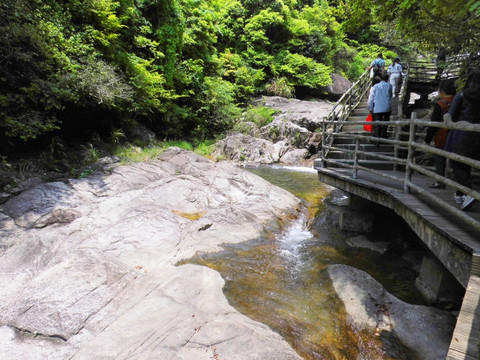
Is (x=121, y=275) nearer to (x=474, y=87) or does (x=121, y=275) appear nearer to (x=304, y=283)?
(x=304, y=283)

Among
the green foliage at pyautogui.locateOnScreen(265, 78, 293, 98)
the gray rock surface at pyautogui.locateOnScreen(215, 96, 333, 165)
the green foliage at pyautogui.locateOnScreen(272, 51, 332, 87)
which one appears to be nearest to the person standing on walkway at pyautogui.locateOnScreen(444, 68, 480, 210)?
the gray rock surface at pyautogui.locateOnScreen(215, 96, 333, 165)

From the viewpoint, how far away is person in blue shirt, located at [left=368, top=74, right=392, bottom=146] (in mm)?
7102

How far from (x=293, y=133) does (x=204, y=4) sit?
969 cm

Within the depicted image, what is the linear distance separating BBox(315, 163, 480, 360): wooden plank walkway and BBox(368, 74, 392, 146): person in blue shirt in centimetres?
199

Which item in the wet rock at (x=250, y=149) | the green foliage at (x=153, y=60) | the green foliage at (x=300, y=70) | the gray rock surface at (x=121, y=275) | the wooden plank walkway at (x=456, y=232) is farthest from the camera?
the green foliage at (x=300, y=70)

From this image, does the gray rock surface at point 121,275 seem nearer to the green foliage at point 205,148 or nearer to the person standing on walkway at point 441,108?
the person standing on walkway at point 441,108

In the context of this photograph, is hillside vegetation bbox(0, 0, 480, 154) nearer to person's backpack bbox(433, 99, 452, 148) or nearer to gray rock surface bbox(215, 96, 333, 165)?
person's backpack bbox(433, 99, 452, 148)

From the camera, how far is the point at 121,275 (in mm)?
Answer: 3975

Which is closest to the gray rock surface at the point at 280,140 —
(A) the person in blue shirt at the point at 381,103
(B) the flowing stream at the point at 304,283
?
(A) the person in blue shirt at the point at 381,103

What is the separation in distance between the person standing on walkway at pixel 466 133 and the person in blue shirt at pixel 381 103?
393cm

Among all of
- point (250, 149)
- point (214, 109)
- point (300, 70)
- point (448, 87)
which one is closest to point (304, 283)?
point (448, 87)

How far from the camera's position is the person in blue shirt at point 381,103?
23.3ft

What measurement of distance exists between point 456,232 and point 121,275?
421 centimetres

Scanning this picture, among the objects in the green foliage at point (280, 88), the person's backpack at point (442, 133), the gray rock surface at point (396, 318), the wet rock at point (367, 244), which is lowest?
the wet rock at point (367, 244)
